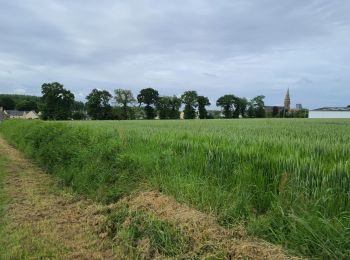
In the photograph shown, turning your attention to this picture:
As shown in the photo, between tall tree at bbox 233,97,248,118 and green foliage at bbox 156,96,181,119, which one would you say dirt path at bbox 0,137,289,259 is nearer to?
green foliage at bbox 156,96,181,119

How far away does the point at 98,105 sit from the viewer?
312ft

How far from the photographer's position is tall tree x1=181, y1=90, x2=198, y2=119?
339 ft

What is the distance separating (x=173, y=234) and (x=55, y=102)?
93361mm

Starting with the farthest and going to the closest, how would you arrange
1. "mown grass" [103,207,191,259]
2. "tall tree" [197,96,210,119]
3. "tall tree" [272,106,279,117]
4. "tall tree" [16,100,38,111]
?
"tall tree" [16,100,38,111] < "tall tree" [272,106,279,117] < "tall tree" [197,96,210,119] < "mown grass" [103,207,191,259]

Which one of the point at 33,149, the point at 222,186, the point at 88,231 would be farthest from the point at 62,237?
the point at 33,149

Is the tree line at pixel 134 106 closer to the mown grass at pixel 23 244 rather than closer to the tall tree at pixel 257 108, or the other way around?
the tall tree at pixel 257 108

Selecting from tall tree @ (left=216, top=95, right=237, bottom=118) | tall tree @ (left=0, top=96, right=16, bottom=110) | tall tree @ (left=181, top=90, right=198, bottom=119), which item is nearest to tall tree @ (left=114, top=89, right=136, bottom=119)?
tall tree @ (left=181, top=90, right=198, bottom=119)

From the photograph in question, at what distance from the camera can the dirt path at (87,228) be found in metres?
3.90

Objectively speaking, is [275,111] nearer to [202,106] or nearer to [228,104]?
[228,104]

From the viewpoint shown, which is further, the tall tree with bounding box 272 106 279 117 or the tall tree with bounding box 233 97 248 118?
the tall tree with bounding box 272 106 279 117

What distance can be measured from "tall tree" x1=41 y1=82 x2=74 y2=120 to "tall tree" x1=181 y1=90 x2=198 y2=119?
33996 mm

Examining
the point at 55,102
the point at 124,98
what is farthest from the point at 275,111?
the point at 55,102

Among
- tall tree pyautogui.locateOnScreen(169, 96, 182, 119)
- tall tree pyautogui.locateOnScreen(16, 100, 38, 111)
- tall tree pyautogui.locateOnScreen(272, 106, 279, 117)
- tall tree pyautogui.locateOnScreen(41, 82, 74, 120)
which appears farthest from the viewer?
tall tree pyautogui.locateOnScreen(16, 100, 38, 111)

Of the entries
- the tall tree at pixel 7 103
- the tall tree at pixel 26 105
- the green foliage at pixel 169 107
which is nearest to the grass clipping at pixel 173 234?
the green foliage at pixel 169 107
